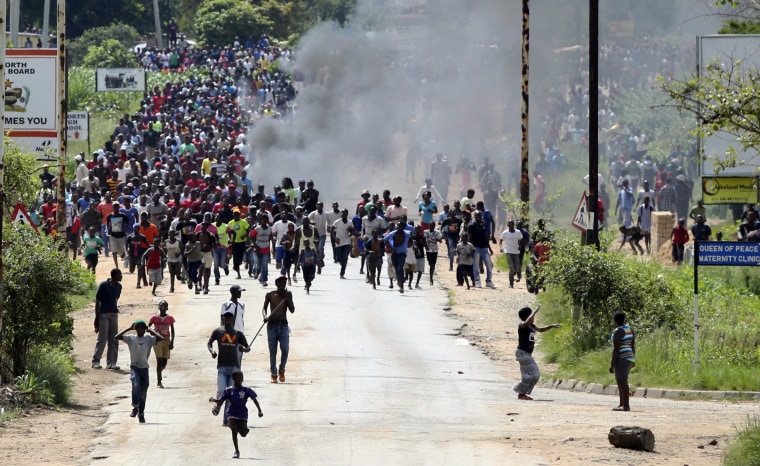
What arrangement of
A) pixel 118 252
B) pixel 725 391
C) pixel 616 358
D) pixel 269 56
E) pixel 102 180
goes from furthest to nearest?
pixel 269 56 → pixel 102 180 → pixel 118 252 → pixel 725 391 → pixel 616 358

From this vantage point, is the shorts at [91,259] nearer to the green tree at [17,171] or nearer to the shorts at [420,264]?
the shorts at [420,264]

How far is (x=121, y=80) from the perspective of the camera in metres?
59.7

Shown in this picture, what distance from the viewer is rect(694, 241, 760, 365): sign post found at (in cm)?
1907

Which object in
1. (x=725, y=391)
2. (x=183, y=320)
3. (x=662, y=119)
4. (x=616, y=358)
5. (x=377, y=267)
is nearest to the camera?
(x=616, y=358)

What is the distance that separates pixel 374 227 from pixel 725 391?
38.3ft

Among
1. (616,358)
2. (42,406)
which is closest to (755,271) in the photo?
(616,358)

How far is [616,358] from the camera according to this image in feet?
57.7

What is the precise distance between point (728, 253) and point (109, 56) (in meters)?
59.1

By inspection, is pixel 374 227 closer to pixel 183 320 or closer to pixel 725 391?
pixel 183 320

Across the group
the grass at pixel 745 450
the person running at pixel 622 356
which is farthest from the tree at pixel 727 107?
the person running at pixel 622 356

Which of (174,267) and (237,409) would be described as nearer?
(237,409)

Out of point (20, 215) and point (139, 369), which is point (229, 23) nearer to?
point (20, 215)

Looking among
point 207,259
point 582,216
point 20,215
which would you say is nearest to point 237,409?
point 20,215

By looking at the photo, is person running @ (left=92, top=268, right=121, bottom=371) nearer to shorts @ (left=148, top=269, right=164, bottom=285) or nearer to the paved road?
the paved road
